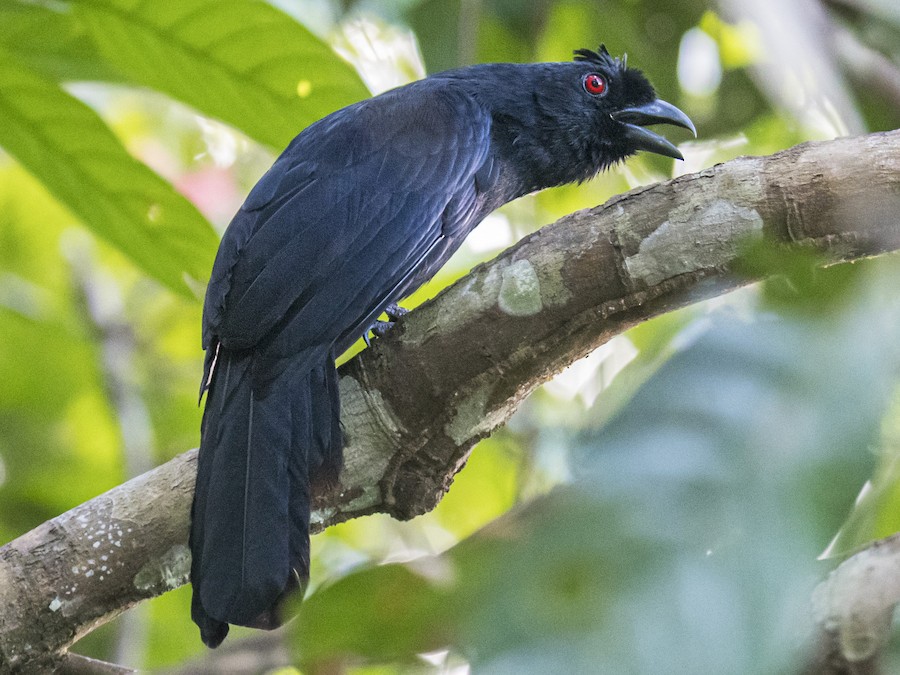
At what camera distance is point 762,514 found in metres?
0.95

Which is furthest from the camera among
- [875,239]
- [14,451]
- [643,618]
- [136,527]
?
[14,451]

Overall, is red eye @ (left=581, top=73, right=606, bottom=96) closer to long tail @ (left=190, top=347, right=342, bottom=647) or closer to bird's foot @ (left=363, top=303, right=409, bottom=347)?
bird's foot @ (left=363, top=303, right=409, bottom=347)

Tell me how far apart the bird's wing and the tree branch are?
0.19m

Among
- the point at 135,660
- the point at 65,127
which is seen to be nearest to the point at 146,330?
the point at 135,660

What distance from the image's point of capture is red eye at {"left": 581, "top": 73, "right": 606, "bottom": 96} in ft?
11.5

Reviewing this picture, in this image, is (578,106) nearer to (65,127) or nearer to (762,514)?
(65,127)

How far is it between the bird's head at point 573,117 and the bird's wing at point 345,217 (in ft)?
0.57

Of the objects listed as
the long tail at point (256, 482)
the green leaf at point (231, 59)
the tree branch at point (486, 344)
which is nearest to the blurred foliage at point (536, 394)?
the green leaf at point (231, 59)

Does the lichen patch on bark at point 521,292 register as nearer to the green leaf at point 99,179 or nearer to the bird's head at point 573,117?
the green leaf at point 99,179

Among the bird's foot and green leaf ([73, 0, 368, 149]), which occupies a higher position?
green leaf ([73, 0, 368, 149])

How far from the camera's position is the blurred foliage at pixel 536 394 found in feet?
3.09

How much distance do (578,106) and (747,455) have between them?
2628 mm

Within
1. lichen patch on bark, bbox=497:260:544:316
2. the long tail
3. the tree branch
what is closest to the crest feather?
the tree branch

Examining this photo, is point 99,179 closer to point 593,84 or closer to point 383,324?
point 383,324
